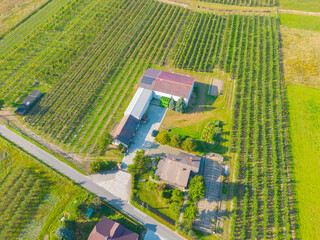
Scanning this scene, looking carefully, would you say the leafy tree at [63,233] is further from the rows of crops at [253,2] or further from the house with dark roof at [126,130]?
the rows of crops at [253,2]

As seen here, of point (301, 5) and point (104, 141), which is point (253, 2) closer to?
point (301, 5)

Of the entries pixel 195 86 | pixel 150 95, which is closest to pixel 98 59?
pixel 150 95

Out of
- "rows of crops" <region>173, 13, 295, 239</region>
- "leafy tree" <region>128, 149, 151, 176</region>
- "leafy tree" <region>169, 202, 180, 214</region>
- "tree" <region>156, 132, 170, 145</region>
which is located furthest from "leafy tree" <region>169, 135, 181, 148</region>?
"rows of crops" <region>173, 13, 295, 239</region>

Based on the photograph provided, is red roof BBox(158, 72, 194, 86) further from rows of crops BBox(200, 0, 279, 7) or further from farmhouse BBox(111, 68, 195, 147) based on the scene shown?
rows of crops BBox(200, 0, 279, 7)

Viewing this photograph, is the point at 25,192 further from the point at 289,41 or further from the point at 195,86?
the point at 289,41

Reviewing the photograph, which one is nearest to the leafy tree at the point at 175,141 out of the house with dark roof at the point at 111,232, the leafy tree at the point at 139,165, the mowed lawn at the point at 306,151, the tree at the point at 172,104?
the leafy tree at the point at 139,165

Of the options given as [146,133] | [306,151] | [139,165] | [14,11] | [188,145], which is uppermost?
[14,11]

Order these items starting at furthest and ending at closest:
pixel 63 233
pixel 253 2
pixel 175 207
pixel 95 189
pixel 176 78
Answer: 1. pixel 253 2
2. pixel 176 78
3. pixel 95 189
4. pixel 175 207
5. pixel 63 233

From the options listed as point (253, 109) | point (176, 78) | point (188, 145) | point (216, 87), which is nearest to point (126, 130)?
point (188, 145)
